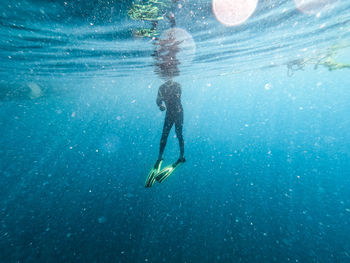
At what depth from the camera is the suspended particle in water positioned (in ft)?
18.2

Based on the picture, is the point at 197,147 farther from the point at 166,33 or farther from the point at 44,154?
the point at 44,154

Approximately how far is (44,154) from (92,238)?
15.0 m

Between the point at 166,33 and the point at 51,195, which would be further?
the point at 51,195

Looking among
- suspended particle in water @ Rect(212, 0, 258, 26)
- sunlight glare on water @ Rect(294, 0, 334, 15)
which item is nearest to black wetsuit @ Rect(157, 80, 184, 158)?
suspended particle in water @ Rect(212, 0, 258, 26)

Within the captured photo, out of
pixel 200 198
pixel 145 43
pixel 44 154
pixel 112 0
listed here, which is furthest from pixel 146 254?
pixel 44 154

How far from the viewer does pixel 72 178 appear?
38.1 ft

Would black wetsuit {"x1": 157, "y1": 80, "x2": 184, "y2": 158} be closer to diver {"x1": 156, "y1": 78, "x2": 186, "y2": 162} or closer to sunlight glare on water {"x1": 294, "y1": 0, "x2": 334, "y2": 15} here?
diver {"x1": 156, "y1": 78, "x2": 186, "y2": 162}

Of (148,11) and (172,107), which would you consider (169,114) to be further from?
(148,11)

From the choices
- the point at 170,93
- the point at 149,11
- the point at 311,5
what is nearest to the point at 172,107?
the point at 170,93

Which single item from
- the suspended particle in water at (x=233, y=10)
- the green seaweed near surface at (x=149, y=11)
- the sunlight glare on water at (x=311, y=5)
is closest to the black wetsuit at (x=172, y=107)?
the green seaweed near surface at (x=149, y=11)

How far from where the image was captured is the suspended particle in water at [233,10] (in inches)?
219

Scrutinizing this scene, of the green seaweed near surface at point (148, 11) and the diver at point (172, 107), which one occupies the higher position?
the green seaweed near surface at point (148, 11)

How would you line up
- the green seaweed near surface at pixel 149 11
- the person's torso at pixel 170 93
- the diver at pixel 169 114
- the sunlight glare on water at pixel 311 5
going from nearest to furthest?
the green seaweed near surface at pixel 149 11
the sunlight glare on water at pixel 311 5
the diver at pixel 169 114
the person's torso at pixel 170 93

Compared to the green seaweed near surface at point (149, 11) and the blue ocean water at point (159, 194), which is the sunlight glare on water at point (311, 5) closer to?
the blue ocean water at point (159, 194)
